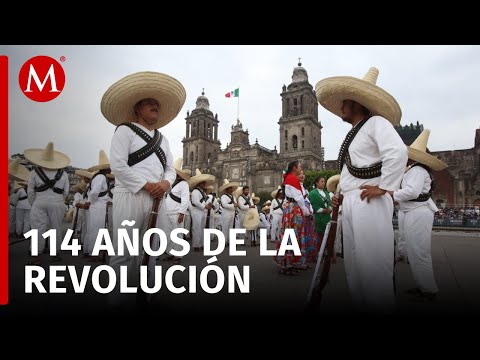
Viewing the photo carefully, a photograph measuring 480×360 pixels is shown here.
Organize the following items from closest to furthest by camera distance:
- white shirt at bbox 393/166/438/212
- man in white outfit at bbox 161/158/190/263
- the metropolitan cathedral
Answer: white shirt at bbox 393/166/438/212 < man in white outfit at bbox 161/158/190/263 < the metropolitan cathedral

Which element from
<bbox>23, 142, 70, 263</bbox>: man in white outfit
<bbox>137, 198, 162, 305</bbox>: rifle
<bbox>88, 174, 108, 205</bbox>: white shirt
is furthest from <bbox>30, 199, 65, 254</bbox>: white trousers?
<bbox>137, 198, 162, 305</bbox>: rifle

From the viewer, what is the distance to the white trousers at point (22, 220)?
12.0 meters

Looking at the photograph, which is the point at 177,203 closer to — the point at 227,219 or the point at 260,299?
the point at 227,219

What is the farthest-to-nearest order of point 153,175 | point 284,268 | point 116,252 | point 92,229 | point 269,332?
point 92,229 < point 284,268 < point 153,175 < point 116,252 < point 269,332

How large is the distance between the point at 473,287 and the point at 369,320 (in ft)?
10.5

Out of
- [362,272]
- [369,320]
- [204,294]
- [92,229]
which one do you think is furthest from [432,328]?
[92,229]

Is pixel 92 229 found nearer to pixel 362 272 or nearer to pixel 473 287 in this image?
pixel 362 272

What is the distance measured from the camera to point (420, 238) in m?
4.62

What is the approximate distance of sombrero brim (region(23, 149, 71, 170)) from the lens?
20.8ft

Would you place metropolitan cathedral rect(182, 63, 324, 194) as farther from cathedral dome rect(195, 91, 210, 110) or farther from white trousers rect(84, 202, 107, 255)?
white trousers rect(84, 202, 107, 255)

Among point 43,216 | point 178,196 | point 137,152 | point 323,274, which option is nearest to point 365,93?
point 323,274

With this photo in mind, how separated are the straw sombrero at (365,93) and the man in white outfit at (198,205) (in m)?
6.67

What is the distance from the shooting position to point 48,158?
6633mm

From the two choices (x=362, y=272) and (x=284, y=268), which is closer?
(x=362, y=272)
